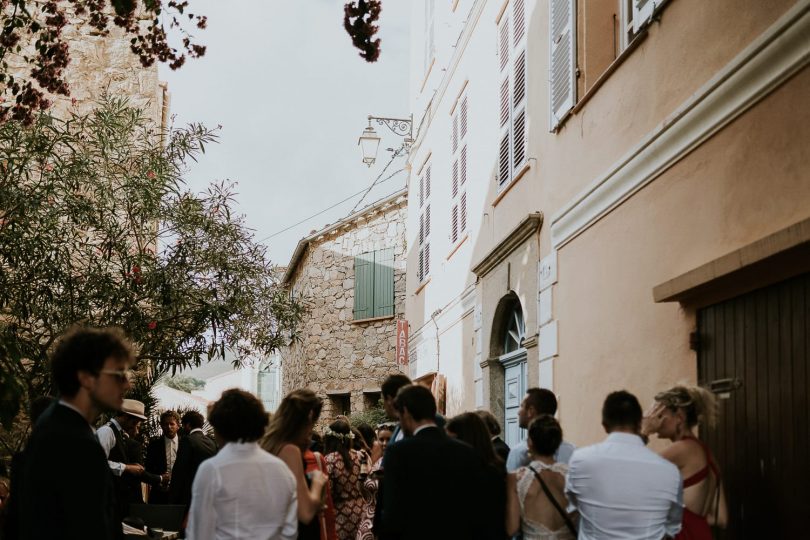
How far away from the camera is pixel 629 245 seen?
316 inches

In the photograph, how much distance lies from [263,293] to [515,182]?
3607 millimetres

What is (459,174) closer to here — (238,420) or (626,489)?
(626,489)

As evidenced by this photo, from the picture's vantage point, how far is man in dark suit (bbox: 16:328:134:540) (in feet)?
11.2

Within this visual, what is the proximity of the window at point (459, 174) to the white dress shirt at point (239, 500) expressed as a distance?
1114 centimetres

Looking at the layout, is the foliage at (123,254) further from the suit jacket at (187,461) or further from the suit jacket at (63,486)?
the suit jacket at (63,486)

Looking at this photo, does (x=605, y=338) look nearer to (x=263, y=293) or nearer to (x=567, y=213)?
(x=567, y=213)

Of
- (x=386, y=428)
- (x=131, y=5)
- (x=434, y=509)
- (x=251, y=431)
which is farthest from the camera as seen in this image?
(x=386, y=428)

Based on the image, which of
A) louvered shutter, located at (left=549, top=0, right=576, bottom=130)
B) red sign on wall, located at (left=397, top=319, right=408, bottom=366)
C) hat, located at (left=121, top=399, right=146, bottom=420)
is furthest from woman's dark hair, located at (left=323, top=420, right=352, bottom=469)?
red sign on wall, located at (left=397, top=319, right=408, bottom=366)

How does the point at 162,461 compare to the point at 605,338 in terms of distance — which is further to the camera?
the point at 162,461

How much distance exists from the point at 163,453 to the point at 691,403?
728cm

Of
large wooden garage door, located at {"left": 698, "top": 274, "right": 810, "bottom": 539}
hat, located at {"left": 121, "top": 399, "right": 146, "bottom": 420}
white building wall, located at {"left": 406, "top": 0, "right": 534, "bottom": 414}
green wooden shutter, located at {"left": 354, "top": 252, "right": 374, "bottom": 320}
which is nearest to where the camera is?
large wooden garage door, located at {"left": 698, "top": 274, "right": 810, "bottom": 539}

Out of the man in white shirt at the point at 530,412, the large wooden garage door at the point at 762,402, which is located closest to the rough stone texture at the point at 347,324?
the man in white shirt at the point at 530,412

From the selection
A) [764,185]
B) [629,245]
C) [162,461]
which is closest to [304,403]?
[764,185]

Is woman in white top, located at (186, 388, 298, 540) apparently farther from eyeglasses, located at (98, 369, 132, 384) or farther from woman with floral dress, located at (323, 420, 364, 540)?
woman with floral dress, located at (323, 420, 364, 540)
